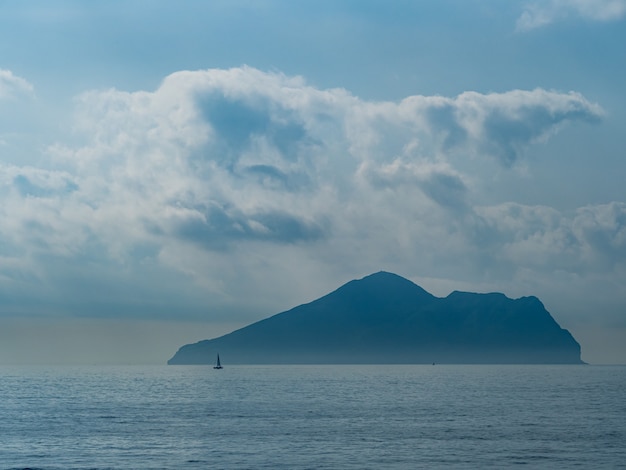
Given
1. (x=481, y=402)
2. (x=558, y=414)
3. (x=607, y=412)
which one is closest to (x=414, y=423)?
(x=558, y=414)

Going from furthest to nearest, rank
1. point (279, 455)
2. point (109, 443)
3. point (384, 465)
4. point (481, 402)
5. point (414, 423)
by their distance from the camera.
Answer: point (481, 402) < point (414, 423) < point (109, 443) < point (279, 455) < point (384, 465)

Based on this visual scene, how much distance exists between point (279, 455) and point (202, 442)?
13472mm

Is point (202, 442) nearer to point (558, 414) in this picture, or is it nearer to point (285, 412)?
point (285, 412)

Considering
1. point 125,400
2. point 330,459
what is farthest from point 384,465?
point 125,400

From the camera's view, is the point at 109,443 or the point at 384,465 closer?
the point at 384,465

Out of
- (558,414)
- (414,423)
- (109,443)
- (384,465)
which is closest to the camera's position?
(384,465)

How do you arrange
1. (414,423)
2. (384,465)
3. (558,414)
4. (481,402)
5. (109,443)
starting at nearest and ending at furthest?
(384,465) → (109,443) → (414,423) → (558,414) → (481,402)

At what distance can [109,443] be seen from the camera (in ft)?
290

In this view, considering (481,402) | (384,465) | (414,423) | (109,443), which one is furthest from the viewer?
(481,402)

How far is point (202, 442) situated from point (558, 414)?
60102mm

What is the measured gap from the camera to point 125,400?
160250 millimetres

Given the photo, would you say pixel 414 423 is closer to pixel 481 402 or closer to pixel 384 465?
pixel 384 465

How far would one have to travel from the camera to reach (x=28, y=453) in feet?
268

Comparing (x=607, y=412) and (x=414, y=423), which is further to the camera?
(x=607, y=412)
